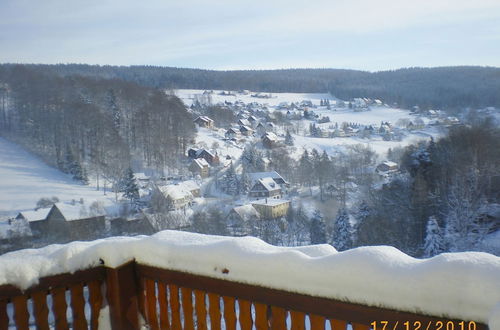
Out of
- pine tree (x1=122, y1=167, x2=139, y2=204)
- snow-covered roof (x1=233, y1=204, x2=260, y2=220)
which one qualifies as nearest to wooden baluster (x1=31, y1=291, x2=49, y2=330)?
snow-covered roof (x1=233, y1=204, x2=260, y2=220)

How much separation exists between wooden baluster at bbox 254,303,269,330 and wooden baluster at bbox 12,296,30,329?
2.56 feet

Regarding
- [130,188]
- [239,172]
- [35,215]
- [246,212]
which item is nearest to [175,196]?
[130,188]

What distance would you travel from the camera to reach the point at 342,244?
1292cm

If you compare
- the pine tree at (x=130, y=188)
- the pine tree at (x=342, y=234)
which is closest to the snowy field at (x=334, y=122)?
the pine tree at (x=342, y=234)

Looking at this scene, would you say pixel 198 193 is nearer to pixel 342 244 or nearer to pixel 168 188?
pixel 168 188

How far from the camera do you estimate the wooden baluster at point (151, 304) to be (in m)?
1.58

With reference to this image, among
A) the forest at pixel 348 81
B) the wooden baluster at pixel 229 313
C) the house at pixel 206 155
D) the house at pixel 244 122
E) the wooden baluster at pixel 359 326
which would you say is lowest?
the house at pixel 206 155

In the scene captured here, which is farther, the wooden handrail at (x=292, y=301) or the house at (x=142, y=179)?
the house at (x=142, y=179)

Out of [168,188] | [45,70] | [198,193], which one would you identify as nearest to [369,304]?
[168,188]

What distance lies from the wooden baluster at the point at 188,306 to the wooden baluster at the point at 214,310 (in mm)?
101

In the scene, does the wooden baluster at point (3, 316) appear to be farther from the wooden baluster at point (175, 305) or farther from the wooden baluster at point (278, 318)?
the wooden baluster at point (278, 318)

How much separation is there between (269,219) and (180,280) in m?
15.3

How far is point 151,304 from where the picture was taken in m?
1.60

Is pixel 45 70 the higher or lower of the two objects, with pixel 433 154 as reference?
higher
